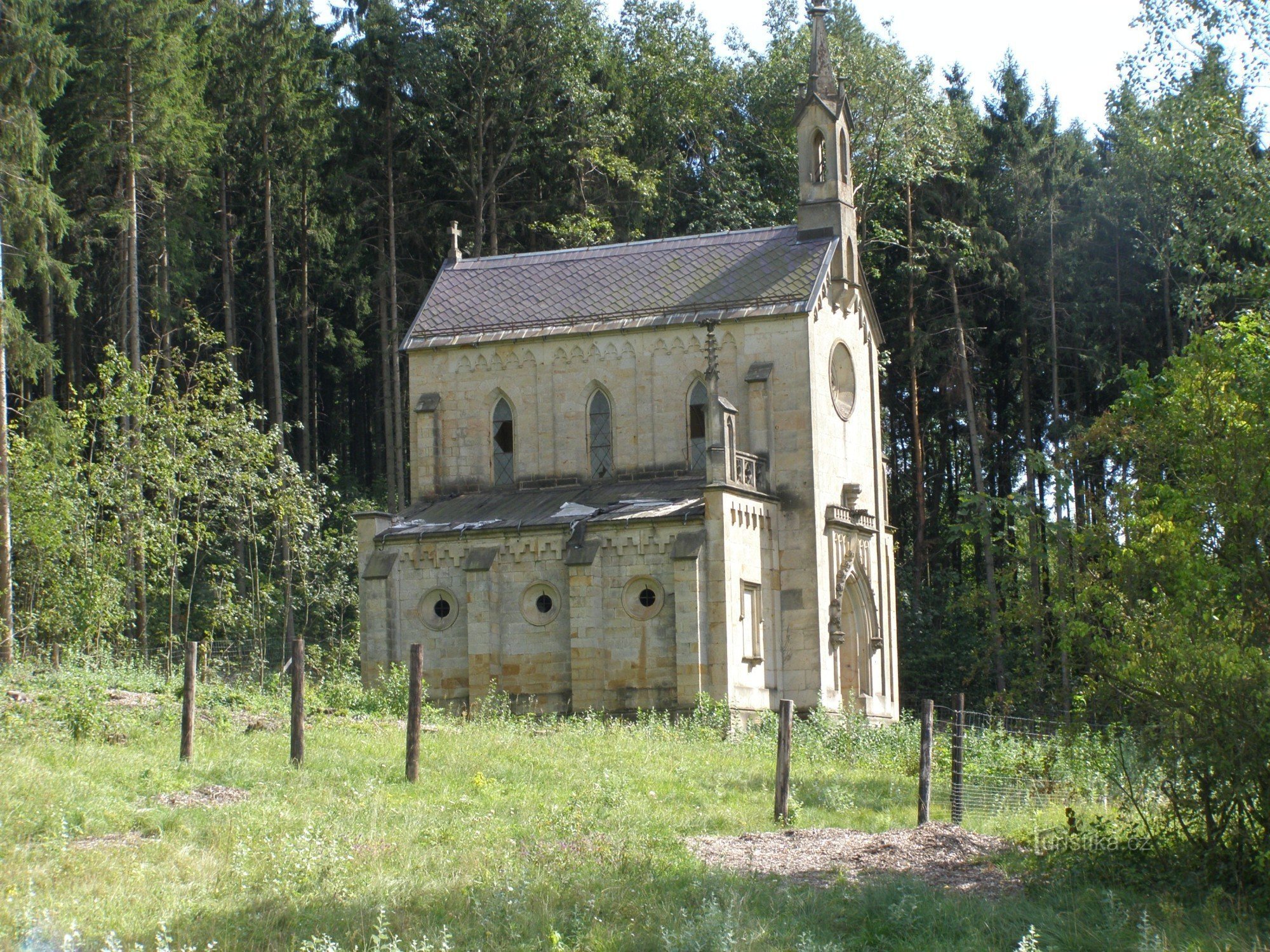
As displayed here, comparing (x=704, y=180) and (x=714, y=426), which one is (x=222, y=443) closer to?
(x=714, y=426)

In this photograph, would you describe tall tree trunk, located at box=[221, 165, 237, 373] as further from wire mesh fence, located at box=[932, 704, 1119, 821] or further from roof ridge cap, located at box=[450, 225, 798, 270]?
wire mesh fence, located at box=[932, 704, 1119, 821]

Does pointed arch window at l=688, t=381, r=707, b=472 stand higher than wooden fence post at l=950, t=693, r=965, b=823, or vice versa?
pointed arch window at l=688, t=381, r=707, b=472

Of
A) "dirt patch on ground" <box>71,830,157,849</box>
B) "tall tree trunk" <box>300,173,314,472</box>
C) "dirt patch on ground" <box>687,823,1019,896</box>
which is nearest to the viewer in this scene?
"dirt patch on ground" <box>687,823,1019,896</box>

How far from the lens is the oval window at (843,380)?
3762cm

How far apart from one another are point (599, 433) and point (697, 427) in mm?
2405

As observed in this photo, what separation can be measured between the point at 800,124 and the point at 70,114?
18.7 meters

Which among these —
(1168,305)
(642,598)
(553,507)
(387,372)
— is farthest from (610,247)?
(1168,305)

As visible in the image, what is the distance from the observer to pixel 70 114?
137ft

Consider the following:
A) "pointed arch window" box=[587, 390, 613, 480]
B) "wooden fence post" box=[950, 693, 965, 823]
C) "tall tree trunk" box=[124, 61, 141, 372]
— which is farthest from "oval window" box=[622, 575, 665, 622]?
"tall tree trunk" box=[124, 61, 141, 372]

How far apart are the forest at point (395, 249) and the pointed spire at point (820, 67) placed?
6.61m

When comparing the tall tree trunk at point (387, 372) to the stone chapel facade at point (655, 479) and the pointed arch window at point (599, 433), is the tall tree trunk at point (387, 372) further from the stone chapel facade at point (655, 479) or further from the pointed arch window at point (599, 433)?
the pointed arch window at point (599, 433)

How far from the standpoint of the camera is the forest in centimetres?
3581

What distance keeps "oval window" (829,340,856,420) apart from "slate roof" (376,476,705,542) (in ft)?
12.8

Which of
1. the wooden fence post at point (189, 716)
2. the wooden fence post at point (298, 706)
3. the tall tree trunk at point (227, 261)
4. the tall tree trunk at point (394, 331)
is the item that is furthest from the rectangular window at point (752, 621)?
the tall tree trunk at point (227, 261)
